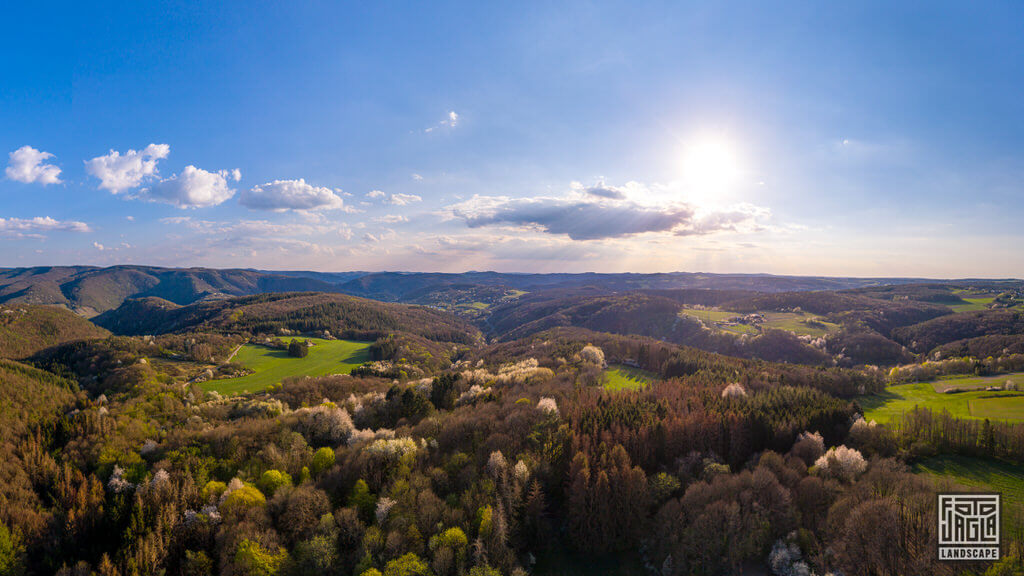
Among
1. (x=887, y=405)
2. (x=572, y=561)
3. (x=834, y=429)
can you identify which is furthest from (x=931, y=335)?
(x=572, y=561)

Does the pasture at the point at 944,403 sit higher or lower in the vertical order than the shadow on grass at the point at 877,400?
higher

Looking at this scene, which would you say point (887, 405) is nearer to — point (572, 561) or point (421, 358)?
point (572, 561)

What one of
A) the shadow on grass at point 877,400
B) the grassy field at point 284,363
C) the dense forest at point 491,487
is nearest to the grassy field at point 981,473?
the dense forest at point 491,487

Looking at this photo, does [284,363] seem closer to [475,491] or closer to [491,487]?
[475,491]

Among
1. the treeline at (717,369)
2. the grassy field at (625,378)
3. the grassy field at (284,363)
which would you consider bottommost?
the grassy field at (284,363)

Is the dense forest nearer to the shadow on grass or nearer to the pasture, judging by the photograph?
the pasture

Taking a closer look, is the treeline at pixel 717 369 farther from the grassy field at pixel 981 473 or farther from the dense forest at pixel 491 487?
the grassy field at pixel 981 473

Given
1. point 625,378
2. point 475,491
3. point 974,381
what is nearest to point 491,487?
point 475,491

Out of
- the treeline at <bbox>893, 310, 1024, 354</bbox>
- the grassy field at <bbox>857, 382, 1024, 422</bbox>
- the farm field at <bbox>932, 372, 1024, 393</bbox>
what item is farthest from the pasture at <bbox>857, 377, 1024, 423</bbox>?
the treeline at <bbox>893, 310, 1024, 354</bbox>

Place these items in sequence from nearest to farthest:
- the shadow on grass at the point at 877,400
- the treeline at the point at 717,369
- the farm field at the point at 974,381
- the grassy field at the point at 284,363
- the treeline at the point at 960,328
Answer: the shadow on grass at the point at 877,400 → the farm field at the point at 974,381 → the treeline at the point at 717,369 → the grassy field at the point at 284,363 → the treeline at the point at 960,328
